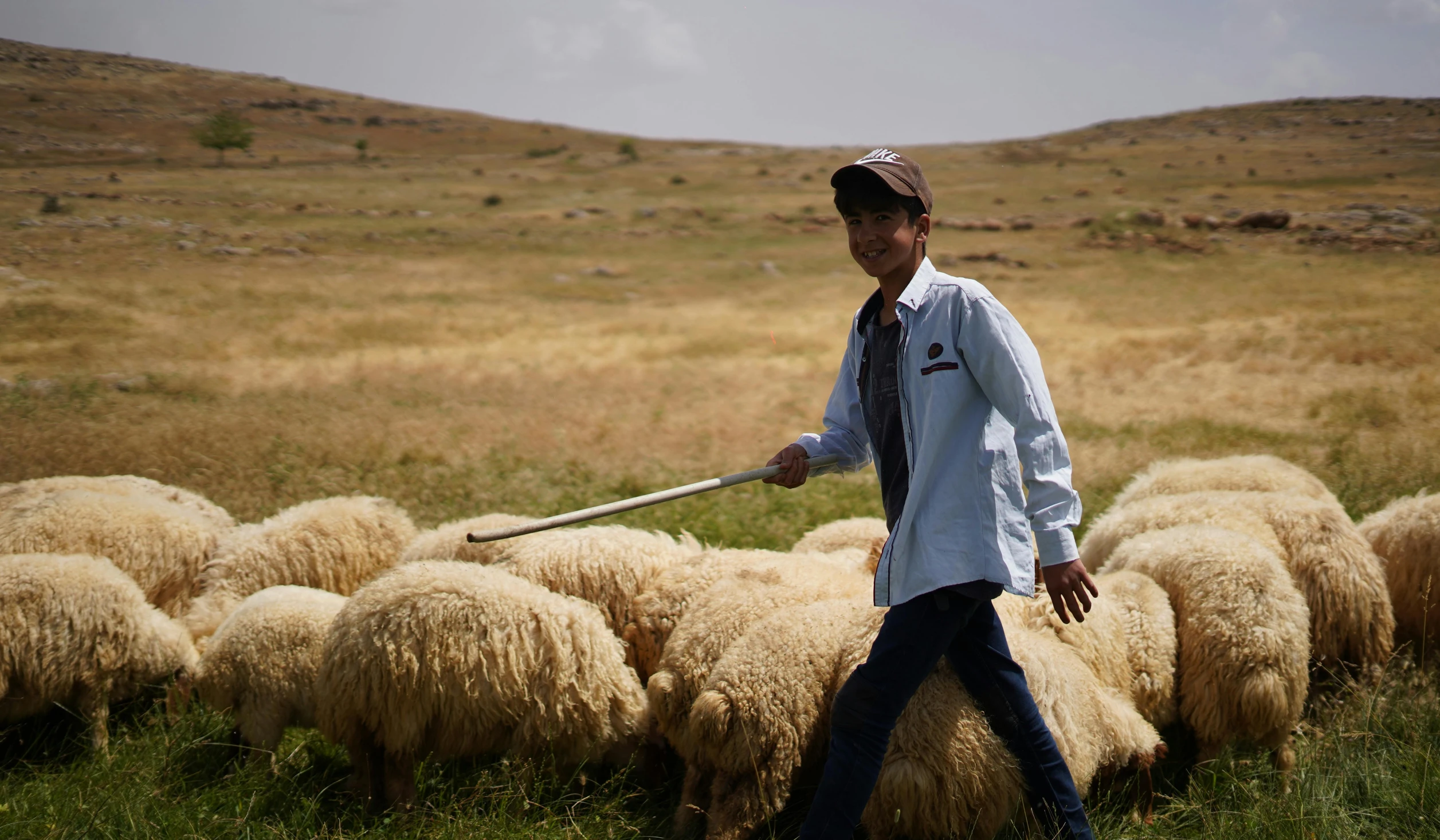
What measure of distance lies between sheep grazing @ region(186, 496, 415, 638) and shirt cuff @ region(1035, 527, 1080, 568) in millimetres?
4572

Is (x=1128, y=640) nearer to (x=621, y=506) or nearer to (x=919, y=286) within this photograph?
(x=919, y=286)

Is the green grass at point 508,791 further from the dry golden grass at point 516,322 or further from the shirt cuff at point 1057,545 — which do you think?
the dry golden grass at point 516,322

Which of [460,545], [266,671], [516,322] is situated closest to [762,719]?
[266,671]

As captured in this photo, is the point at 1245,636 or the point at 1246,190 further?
the point at 1246,190

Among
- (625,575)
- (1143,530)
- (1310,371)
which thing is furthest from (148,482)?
(1310,371)

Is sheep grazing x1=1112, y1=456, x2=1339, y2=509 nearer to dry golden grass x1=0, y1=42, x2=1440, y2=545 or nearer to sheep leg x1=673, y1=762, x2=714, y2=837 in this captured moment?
dry golden grass x1=0, y1=42, x2=1440, y2=545

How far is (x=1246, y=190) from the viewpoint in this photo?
21.8 metres

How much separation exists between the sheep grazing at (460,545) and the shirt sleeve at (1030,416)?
10.9ft

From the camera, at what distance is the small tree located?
33.0 feet

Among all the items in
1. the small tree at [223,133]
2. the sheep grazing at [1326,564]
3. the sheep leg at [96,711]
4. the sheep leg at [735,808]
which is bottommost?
the sheep leg at [96,711]

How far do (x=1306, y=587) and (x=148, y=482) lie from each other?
777 centimetres

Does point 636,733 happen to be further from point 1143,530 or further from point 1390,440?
point 1390,440

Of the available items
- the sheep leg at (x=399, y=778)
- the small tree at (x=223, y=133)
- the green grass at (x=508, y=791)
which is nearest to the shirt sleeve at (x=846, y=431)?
the green grass at (x=508, y=791)

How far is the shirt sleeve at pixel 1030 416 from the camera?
9.19 feet
